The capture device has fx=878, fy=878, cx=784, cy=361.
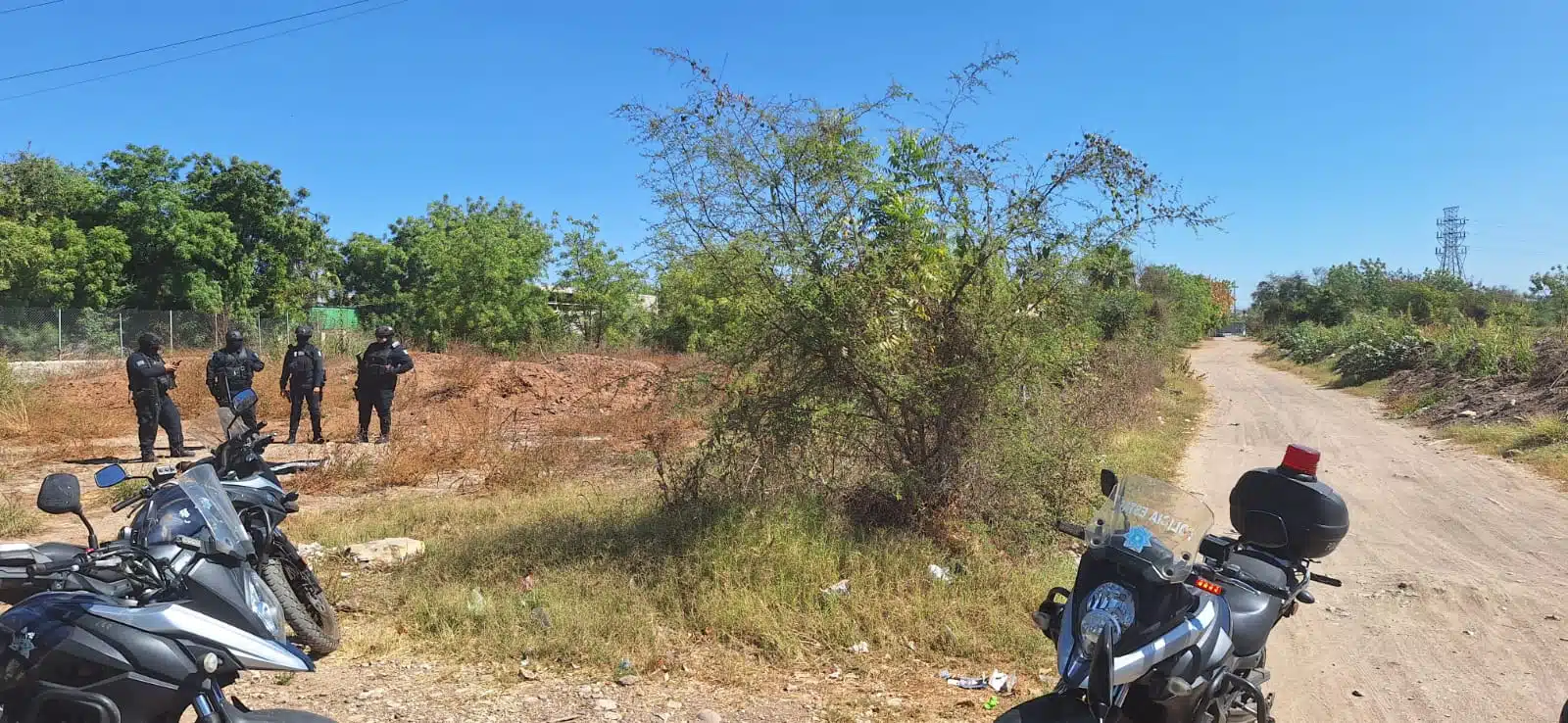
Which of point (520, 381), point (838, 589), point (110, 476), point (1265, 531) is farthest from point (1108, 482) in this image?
point (520, 381)

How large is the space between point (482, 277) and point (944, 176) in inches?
915

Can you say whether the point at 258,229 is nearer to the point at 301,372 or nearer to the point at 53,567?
the point at 301,372

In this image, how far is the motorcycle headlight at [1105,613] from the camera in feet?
8.45

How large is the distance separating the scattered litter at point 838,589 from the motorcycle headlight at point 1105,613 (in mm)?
2611

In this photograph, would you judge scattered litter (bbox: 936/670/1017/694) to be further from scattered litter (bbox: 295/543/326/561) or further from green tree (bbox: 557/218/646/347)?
green tree (bbox: 557/218/646/347)

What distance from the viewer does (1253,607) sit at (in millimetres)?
3113

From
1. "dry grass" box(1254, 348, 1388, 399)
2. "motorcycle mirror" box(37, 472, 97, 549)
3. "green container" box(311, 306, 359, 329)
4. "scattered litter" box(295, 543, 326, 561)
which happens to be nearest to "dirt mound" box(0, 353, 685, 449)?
"scattered litter" box(295, 543, 326, 561)

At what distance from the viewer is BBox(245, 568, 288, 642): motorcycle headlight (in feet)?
8.17

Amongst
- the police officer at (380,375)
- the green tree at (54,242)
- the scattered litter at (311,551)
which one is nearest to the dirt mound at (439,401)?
the police officer at (380,375)

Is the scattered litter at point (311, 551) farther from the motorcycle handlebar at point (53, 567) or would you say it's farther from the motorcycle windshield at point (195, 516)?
the motorcycle handlebar at point (53, 567)

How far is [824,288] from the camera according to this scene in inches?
227

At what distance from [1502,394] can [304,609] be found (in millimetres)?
17932

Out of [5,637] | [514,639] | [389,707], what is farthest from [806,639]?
[5,637]

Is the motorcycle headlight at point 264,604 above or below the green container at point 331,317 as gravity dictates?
below
